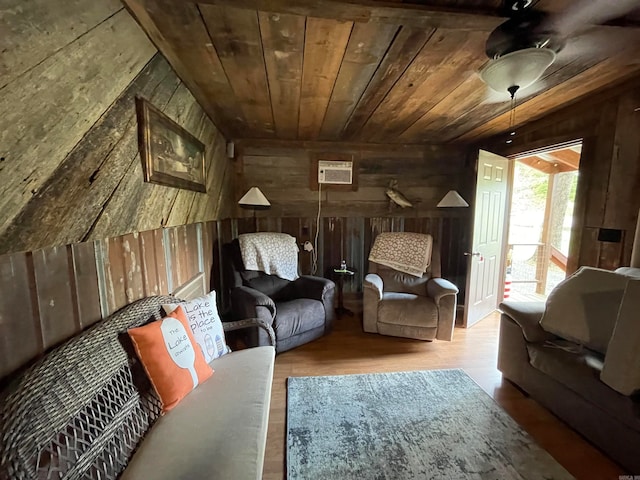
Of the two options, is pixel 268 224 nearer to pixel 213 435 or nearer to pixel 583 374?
pixel 213 435

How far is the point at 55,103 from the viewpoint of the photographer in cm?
90

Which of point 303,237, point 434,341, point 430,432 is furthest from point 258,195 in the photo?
point 430,432

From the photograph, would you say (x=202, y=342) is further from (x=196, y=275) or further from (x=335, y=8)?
(x=335, y=8)

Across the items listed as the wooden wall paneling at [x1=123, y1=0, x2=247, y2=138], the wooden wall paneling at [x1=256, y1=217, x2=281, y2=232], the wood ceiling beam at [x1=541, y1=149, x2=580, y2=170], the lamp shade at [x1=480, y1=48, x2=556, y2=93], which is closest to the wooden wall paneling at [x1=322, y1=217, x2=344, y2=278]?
the wooden wall paneling at [x1=256, y1=217, x2=281, y2=232]

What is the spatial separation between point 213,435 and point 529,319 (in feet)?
6.81

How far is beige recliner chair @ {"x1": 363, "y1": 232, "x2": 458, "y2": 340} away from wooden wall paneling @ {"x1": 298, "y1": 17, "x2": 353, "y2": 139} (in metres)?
1.71

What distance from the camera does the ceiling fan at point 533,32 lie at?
1.17 metres

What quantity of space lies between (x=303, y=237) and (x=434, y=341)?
195 centimetres

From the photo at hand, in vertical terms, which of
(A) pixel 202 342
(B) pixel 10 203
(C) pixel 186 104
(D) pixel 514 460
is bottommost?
(D) pixel 514 460

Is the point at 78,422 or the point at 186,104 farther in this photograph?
the point at 186,104

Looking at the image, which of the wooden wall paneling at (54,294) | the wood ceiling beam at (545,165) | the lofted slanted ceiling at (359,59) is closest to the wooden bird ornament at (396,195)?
the lofted slanted ceiling at (359,59)

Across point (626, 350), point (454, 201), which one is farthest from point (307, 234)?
point (626, 350)

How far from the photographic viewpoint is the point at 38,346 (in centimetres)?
92

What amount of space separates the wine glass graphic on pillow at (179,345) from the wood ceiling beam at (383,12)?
1.41 meters
